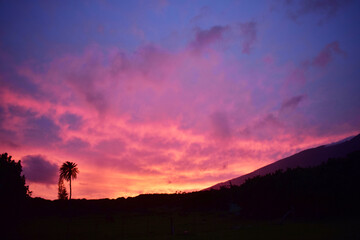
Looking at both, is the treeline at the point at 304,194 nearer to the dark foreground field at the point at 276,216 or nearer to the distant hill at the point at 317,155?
the dark foreground field at the point at 276,216

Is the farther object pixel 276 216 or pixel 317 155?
pixel 317 155

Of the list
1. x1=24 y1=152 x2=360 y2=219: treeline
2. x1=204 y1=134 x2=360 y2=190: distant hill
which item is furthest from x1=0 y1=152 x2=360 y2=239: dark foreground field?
x1=204 y1=134 x2=360 y2=190: distant hill

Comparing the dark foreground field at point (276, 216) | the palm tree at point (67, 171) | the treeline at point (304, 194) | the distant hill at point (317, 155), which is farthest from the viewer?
the distant hill at point (317, 155)

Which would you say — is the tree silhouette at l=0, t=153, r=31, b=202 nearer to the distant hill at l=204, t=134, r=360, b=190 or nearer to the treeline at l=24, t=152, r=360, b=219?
the treeline at l=24, t=152, r=360, b=219

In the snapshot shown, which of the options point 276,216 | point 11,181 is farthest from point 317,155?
point 11,181

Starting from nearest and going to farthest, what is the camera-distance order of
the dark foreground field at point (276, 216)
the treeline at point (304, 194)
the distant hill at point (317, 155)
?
the dark foreground field at point (276, 216) < the treeline at point (304, 194) < the distant hill at point (317, 155)

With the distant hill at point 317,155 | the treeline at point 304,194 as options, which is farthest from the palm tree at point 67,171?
the distant hill at point 317,155

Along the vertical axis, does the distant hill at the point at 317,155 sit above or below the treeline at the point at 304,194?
above

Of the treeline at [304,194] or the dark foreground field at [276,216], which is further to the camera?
the treeline at [304,194]

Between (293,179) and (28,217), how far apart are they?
5407cm

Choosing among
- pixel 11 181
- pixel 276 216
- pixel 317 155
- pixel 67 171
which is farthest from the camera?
pixel 317 155

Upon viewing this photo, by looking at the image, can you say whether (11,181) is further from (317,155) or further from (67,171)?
(317,155)

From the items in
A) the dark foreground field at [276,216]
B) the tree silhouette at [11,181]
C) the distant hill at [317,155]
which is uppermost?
the distant hill at [317,155]

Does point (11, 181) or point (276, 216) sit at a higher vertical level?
point (11, 181)
